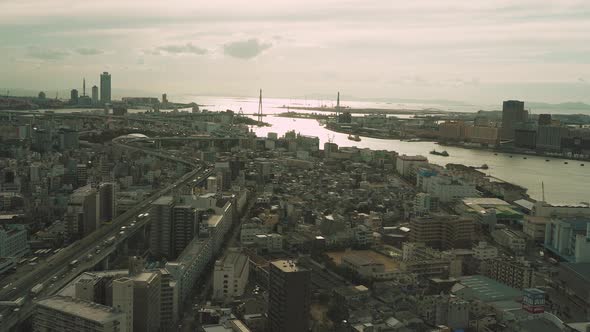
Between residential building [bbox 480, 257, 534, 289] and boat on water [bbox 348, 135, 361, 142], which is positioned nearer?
residential building [bbox 480, 257, 534, 289]

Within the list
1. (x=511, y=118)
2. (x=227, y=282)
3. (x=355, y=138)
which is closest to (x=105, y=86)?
(x=355, y=138)

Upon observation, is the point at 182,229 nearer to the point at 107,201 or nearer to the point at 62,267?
the point at 62,267

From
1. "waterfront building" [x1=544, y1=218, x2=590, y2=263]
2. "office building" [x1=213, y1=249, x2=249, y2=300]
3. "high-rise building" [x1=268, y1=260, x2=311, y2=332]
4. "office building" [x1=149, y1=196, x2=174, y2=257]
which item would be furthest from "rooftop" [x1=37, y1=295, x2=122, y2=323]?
"waterfront building" [x1=544, y1=218, x2=590, y2=263]

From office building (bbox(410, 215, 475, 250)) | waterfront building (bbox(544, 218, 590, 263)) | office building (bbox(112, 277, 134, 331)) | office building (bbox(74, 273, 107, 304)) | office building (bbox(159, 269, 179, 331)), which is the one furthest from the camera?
office building (bbox(410, 215, 475, 250))

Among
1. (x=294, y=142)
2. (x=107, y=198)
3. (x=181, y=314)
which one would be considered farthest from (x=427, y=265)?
(x=294, y=142)

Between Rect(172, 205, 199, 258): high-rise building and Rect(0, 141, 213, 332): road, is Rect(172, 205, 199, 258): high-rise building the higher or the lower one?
the higher one

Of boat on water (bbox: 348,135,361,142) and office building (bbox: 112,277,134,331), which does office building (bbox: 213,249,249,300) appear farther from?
boat on water (bbox: 348,135,361,142)

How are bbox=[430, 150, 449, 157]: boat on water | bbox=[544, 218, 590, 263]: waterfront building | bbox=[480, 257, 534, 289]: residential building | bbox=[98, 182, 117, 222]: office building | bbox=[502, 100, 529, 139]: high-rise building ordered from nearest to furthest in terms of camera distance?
bbox=[480, 257, 534, 289]: residential building
bbox=[544, 218, 590, 263]: waterfront building
bbox=[98, 182, 117, 222]: office building
bbox=[430, 150, 449, 157]: boat on water
bbox=[502, 100, 529, 139]: high-rise building
